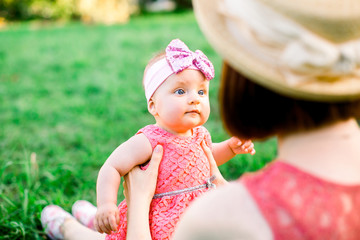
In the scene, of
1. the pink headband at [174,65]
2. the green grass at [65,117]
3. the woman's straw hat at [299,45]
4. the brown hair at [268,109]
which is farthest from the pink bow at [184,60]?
the green grass at [65,117]

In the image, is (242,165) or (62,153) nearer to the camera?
(242,165)

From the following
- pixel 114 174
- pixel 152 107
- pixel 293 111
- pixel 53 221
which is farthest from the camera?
pixel 53 221

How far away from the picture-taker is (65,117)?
4.82 metres

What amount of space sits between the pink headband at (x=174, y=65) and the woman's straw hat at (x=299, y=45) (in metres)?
0.70

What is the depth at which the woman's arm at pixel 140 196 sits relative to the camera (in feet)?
5.86

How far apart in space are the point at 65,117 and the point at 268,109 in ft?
12.8

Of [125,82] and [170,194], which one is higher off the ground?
[170,194]

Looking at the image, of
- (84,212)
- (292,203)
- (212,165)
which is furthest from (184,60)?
(84,212)

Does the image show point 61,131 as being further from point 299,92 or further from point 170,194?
point 299,92

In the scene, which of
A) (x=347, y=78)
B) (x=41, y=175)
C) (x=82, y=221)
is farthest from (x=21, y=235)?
(x=347, y=78)

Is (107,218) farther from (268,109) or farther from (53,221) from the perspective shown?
(53,221)

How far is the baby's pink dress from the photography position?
183 centimetres

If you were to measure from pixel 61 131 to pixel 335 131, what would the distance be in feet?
11.7

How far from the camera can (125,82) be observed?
6.18 metres
